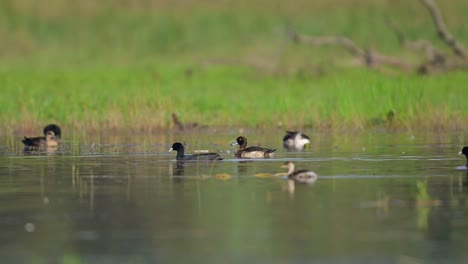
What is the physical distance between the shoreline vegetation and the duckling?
10.0 feet

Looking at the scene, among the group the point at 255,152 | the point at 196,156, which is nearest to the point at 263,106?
the point at 255,152

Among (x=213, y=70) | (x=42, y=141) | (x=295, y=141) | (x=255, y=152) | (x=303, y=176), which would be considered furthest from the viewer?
(x=213, y=70)

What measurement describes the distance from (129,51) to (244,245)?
4838cm

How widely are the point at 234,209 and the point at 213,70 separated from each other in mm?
33870

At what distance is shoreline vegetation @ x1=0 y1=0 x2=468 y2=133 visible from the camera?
26.7m

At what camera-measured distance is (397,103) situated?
2598 cm

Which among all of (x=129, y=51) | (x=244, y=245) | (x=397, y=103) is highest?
(x=129, y=51)

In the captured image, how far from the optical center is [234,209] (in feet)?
43.5

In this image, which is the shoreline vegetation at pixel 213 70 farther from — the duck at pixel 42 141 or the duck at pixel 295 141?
the duck at pixel 295 141

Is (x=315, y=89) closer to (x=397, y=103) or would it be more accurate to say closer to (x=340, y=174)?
(x=397, y=103)

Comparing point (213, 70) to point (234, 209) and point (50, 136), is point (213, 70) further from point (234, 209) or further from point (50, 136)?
point (234, 209)

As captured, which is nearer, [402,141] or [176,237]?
[176,237]


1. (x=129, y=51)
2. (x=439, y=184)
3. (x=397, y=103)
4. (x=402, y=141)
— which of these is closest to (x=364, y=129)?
(x=397, y=103)

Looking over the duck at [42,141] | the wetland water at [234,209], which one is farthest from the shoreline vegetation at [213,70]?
the wetland water at [234,209]
